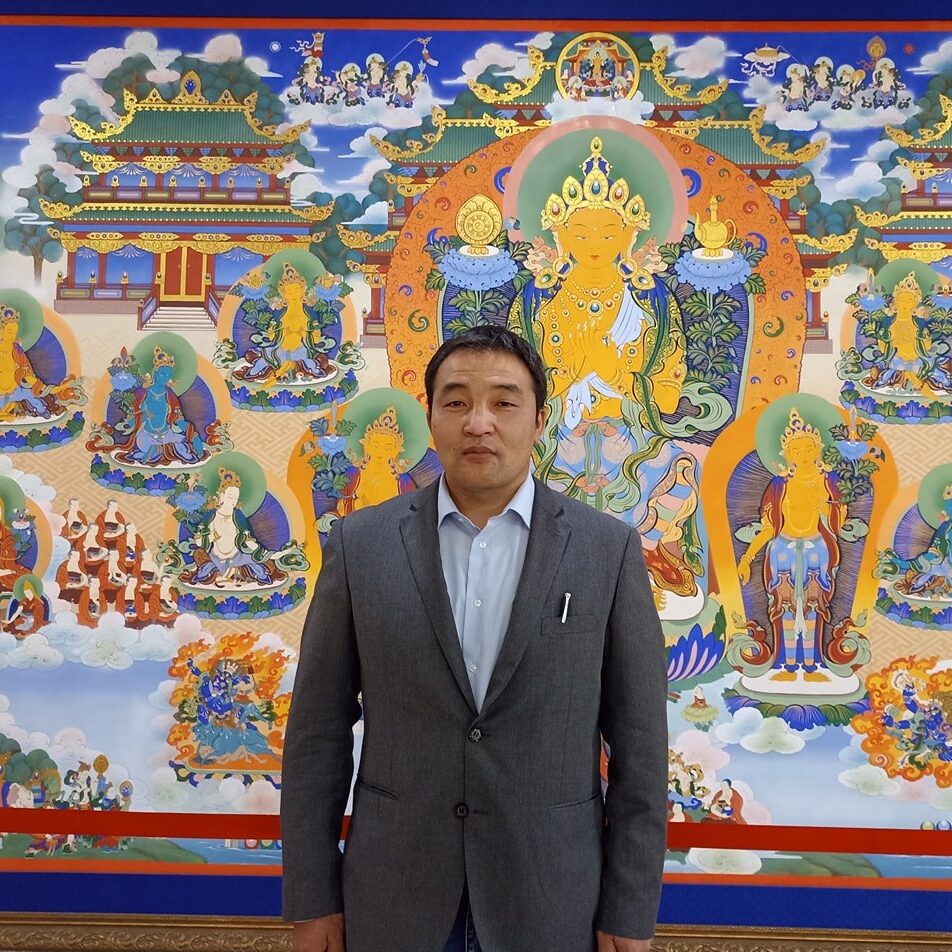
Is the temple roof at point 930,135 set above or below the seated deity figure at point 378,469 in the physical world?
above

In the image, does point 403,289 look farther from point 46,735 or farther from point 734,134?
point 46,735

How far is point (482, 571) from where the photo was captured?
4.87 feet

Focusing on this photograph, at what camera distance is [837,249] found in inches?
104

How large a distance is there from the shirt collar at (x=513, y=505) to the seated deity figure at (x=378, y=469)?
3.61 feet

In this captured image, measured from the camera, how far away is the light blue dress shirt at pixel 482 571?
144 cm

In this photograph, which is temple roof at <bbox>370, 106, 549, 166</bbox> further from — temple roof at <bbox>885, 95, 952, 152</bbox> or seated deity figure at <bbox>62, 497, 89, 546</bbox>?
seated deity figure at <bbox>62, 497, 89, 546</bbox>

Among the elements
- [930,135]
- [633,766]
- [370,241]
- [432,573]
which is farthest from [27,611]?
[930,135]

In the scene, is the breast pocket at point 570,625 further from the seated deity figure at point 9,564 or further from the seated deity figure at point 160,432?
the seated deity figure at point 9,564

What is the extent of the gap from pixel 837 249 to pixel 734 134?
47 cm

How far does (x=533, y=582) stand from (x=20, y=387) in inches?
79.1

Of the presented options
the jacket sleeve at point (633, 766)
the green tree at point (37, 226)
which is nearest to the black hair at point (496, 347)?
the jacket sleeve at point (633, 766)

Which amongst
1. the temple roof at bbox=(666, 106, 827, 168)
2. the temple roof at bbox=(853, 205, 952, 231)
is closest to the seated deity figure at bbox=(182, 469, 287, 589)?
the temple roof at bbox=(666, 106, 827, 168)

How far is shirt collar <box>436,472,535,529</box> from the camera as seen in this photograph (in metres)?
1.52

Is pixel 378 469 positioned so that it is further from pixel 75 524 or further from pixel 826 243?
pixel 826 243
